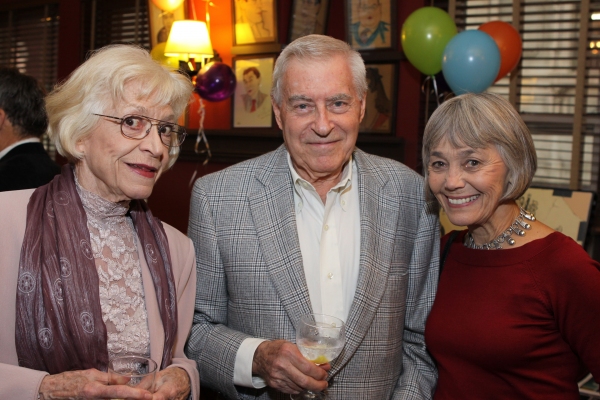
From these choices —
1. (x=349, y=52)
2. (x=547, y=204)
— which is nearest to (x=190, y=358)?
(x=349, y=52)

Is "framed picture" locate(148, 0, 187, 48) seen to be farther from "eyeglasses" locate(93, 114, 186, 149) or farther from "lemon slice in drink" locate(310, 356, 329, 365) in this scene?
"lemon slice in drink" locate(310, 356, 329, 365)

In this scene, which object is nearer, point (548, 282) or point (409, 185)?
point (548, 282)

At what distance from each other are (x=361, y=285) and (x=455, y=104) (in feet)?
2.10

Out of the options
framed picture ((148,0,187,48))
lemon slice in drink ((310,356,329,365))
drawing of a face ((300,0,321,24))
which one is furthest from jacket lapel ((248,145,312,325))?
framed picture ((148,0,187,48))

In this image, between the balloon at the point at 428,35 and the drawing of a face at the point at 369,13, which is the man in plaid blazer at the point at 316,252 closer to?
the balloon at the point at 428,35

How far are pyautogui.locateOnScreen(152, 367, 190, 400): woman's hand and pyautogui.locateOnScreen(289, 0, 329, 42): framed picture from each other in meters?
3.83

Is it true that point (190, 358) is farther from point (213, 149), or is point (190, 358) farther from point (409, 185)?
point (213, 149)

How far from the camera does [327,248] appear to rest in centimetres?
200

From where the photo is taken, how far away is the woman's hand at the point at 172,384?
5.75 ft

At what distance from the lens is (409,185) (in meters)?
2.17

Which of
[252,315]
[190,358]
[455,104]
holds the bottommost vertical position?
[190,358]

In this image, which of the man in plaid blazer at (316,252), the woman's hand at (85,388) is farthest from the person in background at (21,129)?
the woman's hand at (85,388)

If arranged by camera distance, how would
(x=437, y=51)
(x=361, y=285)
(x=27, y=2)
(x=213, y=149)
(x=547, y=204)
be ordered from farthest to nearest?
(x=27, y=2) → (x=213, y=149) → (x=437, y=51) → (x=547, y=204) → (x=361, y=285)

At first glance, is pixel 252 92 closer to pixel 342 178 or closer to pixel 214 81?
pixel 214 81
